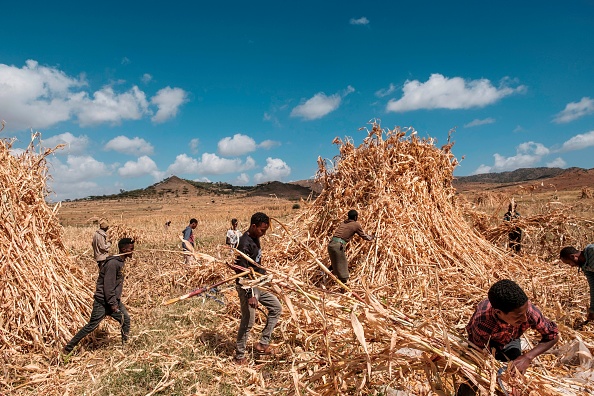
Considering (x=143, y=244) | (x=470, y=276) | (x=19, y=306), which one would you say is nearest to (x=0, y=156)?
(x=19, y=306)

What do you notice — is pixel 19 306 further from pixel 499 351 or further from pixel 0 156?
pixel 499 351

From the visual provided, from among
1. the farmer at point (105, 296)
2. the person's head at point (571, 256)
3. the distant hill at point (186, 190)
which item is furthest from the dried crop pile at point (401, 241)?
the distant hill at point (186, 190)

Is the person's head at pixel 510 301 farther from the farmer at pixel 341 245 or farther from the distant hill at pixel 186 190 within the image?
the distant hill at pixel 186 190

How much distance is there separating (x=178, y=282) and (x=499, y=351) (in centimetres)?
702

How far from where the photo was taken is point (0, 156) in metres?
5.48

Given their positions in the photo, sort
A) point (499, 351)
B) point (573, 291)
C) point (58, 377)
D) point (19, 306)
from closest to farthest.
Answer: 1. point (499, 351)
2. point (58, 377)
3. point (19, 306)
4. point (573, 291)

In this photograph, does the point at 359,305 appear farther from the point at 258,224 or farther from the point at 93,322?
the point at 93,322

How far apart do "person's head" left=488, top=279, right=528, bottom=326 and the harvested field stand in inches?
13.8

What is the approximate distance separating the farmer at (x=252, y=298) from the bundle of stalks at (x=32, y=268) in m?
2.59

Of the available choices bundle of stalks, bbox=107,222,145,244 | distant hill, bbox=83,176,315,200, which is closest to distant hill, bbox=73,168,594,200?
distant hill, bbox=83,176,315,200

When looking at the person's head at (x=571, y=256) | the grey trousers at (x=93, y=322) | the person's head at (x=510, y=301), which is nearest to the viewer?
the person's head at (x=510, y=301)

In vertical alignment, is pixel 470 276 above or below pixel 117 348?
above

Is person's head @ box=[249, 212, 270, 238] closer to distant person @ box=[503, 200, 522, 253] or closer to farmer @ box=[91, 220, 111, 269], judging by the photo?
farmer @ box=[91, 220, 111, 269]

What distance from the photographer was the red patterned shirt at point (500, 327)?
260 centimetres
